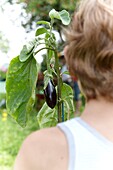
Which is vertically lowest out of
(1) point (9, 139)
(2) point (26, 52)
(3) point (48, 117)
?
(1) point (9, 139)

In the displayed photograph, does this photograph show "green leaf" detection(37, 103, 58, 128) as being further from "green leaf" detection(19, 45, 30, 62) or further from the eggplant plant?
"green leaf" detection(19, 45, 30, 62)

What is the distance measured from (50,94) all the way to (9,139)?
300cm

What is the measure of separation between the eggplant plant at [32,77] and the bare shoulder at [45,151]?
31 cm

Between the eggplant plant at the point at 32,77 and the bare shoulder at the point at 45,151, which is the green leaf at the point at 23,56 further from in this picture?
the bare shoulder at the point at 45,151

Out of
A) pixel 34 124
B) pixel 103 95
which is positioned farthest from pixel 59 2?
pixel 103 95

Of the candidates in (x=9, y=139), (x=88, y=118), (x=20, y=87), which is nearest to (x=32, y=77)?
(x=20, y=87)

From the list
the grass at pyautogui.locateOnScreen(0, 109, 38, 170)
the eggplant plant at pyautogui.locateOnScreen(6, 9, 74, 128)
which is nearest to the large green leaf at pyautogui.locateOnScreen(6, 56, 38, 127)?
the eggplant plant at pyautogui.locateOnScreen(6, 9, 74, 128)

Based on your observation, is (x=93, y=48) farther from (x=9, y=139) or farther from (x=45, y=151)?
(x=9, y=139)

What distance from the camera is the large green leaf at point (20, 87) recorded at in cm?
118

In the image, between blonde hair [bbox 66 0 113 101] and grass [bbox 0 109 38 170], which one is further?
grass [bbox 0 109 38 170]

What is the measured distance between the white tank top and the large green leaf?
0.37m

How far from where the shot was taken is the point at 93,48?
32.6 inches

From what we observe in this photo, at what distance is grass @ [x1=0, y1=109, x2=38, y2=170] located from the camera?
3.44m

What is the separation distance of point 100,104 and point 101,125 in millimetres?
39
